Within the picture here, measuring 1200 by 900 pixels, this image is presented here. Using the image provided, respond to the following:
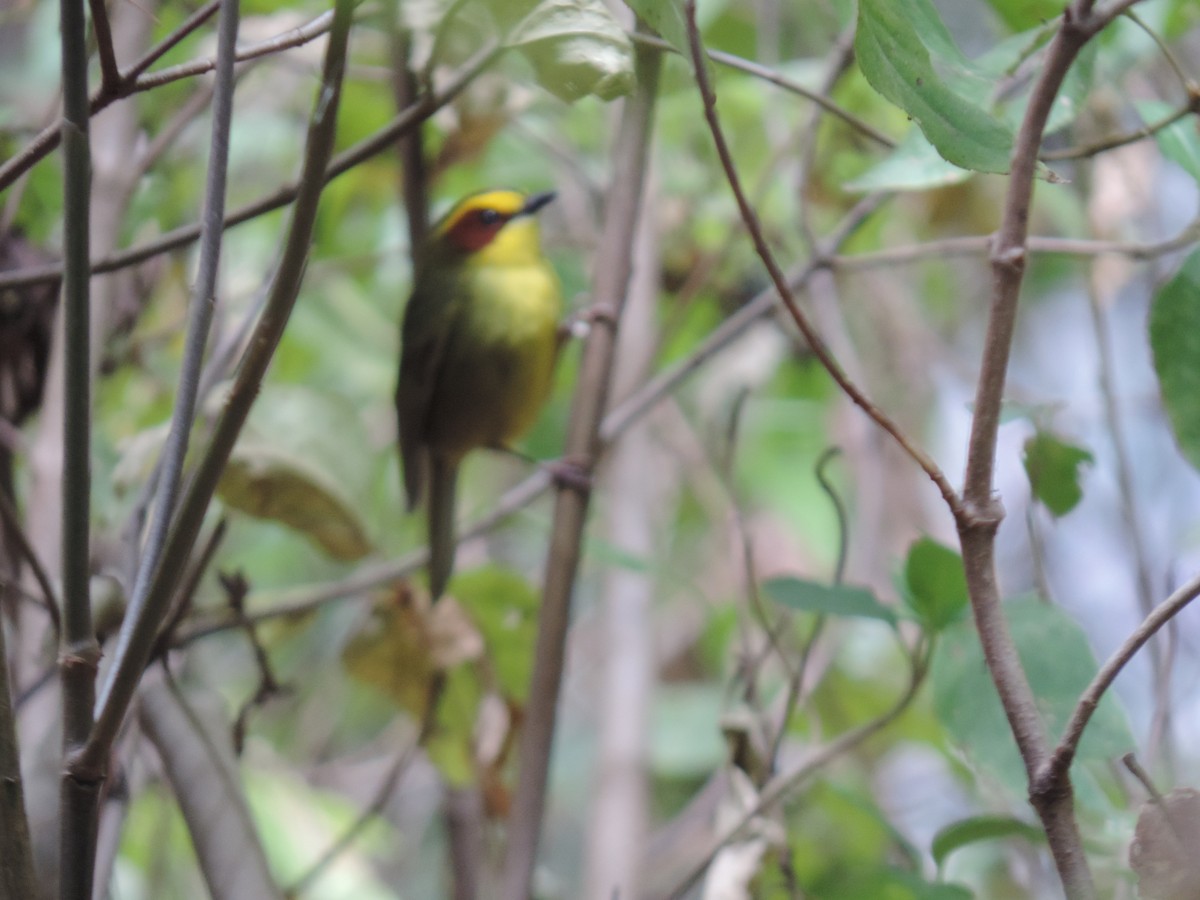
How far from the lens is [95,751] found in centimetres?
69

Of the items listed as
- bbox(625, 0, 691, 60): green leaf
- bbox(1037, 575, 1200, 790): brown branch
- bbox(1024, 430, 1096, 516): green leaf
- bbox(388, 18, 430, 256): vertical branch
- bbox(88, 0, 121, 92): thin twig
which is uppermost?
bbox(388, 18, 430, 256): vertical branch

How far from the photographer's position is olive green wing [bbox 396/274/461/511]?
90.9 inches

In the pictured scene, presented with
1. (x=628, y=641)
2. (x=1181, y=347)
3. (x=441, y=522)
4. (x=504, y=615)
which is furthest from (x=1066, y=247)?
(x=628, y=641)

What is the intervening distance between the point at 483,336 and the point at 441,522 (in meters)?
0.62

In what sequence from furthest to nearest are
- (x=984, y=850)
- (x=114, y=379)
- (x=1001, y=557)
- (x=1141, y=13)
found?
(x=1001, y=557) < (x=984, y=850) < (x=114, y=379) < (x=1141, y=13)

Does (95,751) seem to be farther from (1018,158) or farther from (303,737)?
(303,737)

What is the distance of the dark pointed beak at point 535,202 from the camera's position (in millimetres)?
2477

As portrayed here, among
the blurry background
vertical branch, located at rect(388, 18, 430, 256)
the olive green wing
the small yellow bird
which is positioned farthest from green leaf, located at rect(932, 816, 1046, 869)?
the small yellow bird

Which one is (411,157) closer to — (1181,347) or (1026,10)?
(1026,10)

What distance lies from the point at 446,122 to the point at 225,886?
1.33m

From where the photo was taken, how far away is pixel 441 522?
2.04 m

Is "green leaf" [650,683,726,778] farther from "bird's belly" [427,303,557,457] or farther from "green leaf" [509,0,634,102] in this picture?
"green leaf" [509,0,634,102]

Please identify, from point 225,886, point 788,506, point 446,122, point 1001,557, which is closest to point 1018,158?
point 225,886

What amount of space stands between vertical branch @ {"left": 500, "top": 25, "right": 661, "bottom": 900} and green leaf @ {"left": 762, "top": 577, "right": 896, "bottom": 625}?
0.19 meters
